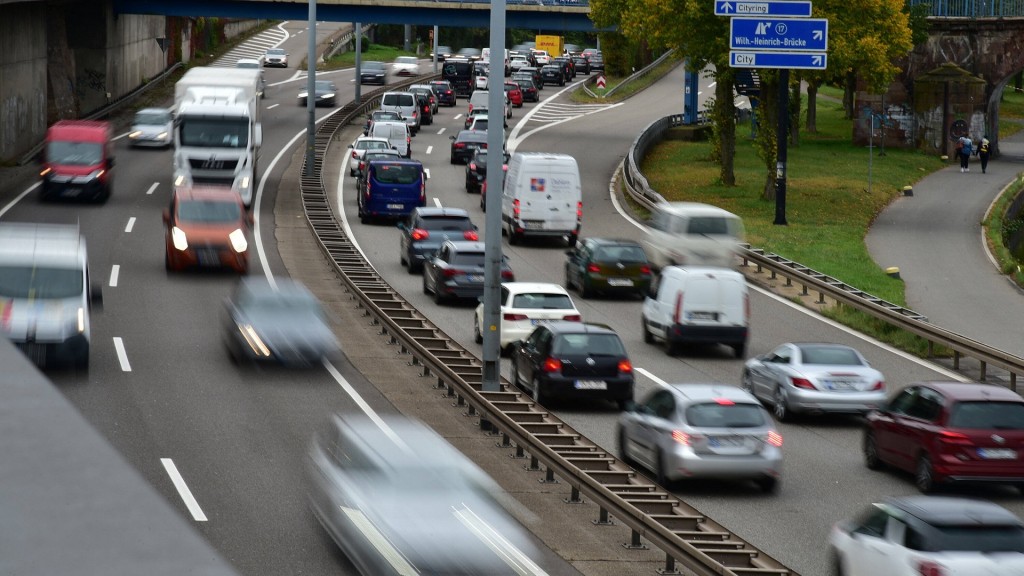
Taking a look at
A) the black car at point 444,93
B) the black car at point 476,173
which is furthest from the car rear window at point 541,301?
the black car at point 444,93

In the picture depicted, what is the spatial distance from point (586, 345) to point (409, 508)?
36.1 ft

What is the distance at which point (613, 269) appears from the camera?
34.1 meters

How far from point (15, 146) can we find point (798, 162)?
33547mm

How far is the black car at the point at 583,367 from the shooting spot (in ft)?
78.5

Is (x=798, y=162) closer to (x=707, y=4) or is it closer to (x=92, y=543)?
(x=707, y=4)

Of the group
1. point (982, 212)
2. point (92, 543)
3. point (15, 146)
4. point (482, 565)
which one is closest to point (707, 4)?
point (982, 212)

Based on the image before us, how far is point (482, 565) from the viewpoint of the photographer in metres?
12.5

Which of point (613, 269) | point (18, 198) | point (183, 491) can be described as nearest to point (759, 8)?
point (613, 269)

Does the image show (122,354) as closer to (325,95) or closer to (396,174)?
(396,174)

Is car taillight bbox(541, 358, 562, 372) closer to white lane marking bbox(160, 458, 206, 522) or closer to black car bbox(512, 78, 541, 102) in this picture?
white lane marking bbox(160, 458, 206, 522)

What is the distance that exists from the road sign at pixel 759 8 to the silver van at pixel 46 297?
79.9 feet

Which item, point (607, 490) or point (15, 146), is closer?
point (607, 490)

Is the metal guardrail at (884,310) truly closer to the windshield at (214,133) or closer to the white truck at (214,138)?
the white truck at (214,138)

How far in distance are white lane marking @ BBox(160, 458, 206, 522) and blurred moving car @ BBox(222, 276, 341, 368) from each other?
6.46 m
